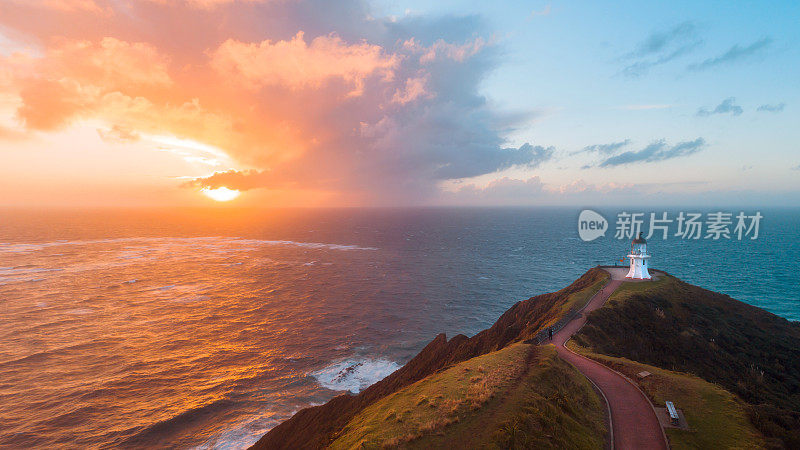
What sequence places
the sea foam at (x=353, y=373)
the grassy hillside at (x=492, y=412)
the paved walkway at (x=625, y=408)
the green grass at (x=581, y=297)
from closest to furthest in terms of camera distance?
the grassy hillside at (x=492, y=412) < the paved walkway at (x=625, y=408) < the green grass at (x=581, y=297) < the sea foam at (x=353, y=373)

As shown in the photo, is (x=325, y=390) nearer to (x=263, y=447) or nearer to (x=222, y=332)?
(x=263, y=447)

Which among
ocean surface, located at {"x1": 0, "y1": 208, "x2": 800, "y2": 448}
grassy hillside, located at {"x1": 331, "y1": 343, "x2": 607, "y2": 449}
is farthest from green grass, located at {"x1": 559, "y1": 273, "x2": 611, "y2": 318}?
ocean surface, located at {"x1": 0, "y1": 208, "x2": 800, "y2": 448}

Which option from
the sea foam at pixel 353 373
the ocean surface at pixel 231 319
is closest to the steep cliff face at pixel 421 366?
the ocean surface at pixel 231 319

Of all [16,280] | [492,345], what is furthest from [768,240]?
[16,280]

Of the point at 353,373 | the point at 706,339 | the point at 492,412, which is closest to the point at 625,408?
the point at 492,412

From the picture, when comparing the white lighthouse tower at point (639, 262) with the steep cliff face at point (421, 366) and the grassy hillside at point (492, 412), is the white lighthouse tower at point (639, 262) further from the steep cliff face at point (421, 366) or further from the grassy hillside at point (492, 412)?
the grassy hillside at point (492, 412)

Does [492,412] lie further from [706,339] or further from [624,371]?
[706,339]

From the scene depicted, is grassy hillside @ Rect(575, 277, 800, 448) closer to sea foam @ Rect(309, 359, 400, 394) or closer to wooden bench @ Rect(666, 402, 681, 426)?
wooden bench @ Rect(666, 402, 681, 426)
